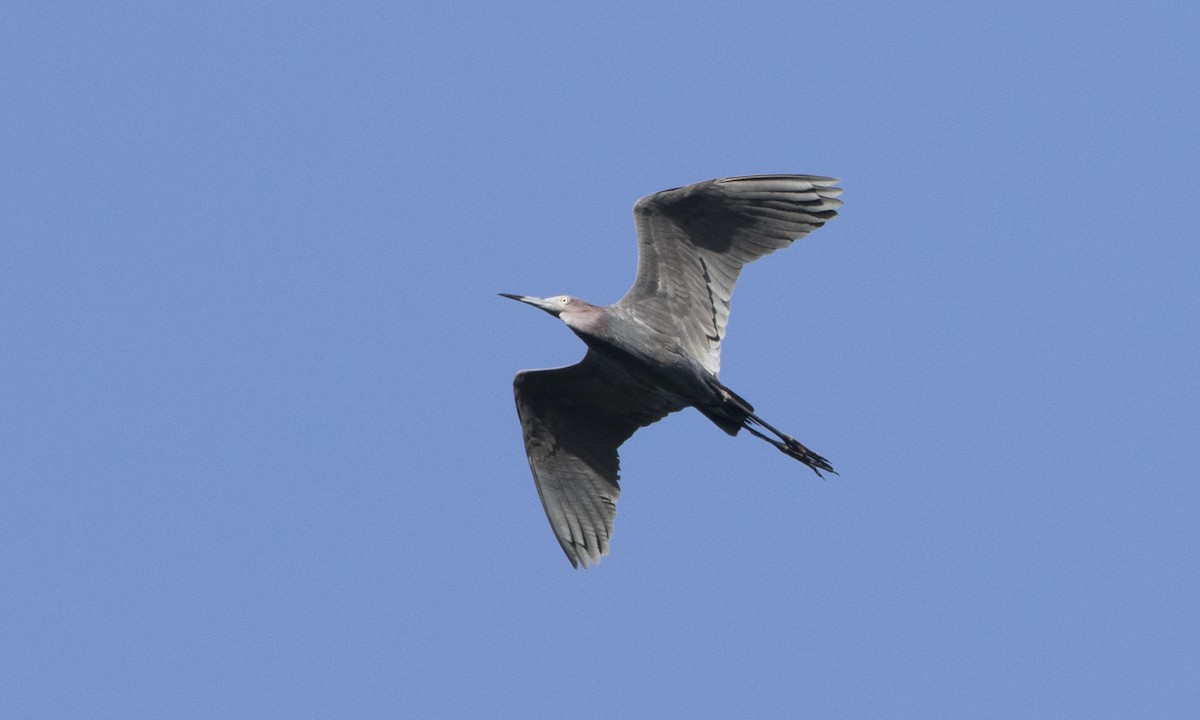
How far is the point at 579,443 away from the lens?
19.5 m

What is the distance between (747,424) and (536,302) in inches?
109

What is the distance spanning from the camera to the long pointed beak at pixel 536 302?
1820cm

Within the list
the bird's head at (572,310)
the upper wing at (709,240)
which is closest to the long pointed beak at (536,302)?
the bird's head at (572,310)

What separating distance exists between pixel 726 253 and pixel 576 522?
364 centimetres

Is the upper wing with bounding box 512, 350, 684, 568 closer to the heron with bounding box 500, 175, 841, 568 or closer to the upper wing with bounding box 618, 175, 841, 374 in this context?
the heron with bounding box 500, 175, 841, 568

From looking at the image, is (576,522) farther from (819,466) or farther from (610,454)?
(819,466)

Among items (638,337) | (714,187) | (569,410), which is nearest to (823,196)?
(714,187)

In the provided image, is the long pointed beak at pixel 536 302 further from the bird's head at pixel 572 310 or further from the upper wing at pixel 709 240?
the upper wing at pixel 709 240

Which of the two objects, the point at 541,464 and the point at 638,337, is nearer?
the point at 638,337

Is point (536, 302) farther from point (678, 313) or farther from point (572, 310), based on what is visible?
point (678, 313)

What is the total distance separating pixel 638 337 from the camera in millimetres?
18062

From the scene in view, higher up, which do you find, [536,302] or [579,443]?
[536,302]

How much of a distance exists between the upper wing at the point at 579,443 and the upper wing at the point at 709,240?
1.04 meters

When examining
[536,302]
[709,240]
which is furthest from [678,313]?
[536,302]
